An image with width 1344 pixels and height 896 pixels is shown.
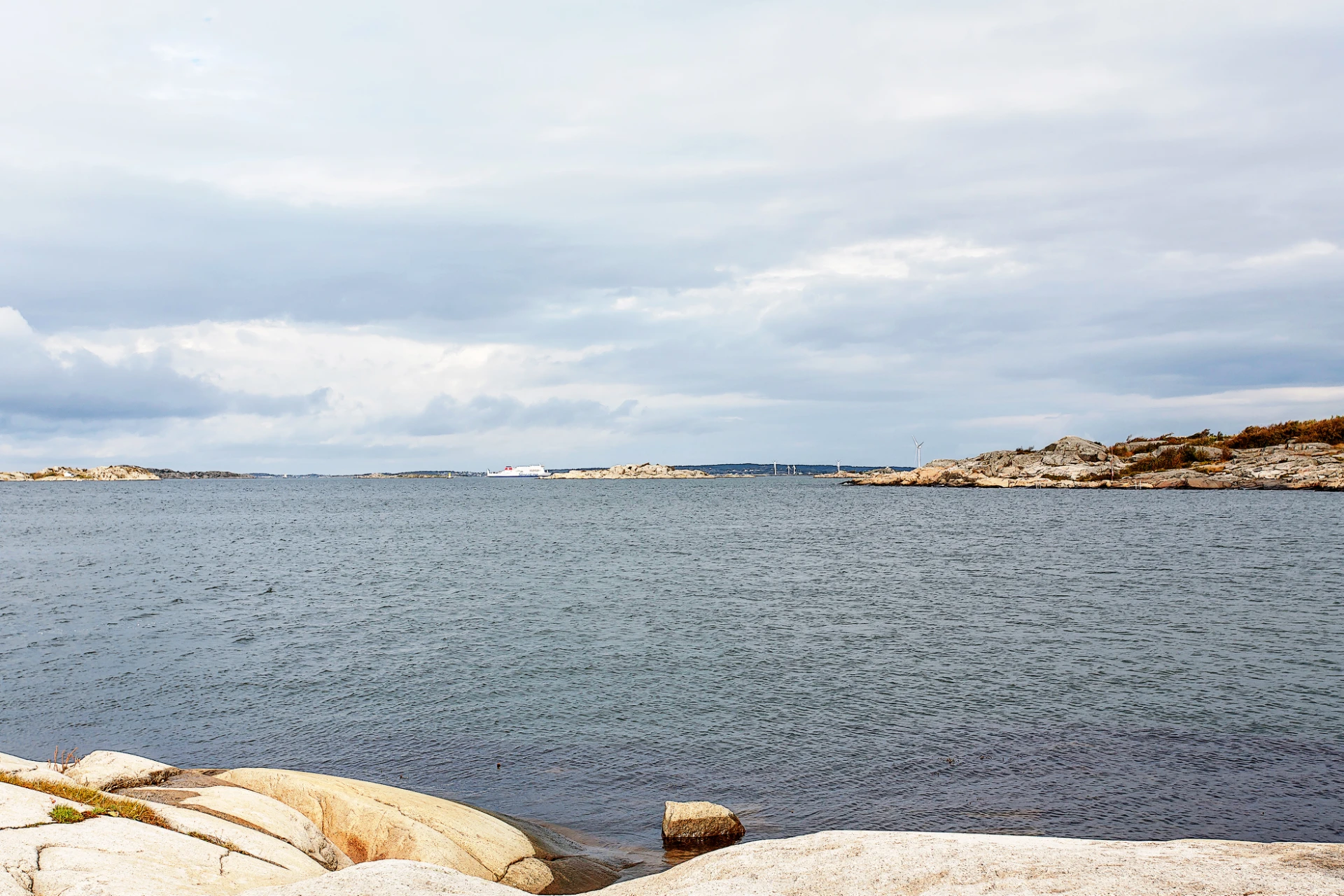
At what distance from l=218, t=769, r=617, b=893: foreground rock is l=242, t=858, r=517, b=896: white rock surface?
4.44m

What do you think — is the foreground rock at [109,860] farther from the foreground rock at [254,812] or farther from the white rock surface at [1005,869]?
the white rock surface at [1005,869]

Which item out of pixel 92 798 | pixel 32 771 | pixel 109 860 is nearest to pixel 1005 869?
pixel 109 860

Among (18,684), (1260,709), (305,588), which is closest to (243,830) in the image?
(18,684)

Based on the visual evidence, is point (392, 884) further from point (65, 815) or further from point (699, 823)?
point (699, 823)

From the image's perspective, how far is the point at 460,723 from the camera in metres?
26.3

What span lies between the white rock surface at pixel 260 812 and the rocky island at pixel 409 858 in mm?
34

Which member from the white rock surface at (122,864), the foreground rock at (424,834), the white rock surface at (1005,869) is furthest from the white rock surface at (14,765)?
the white rock surface at (1005,869)

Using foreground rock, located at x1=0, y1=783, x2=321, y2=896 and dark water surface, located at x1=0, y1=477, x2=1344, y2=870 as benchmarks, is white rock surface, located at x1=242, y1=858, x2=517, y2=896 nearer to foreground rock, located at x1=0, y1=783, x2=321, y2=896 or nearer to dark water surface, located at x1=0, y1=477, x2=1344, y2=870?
foreground rock, located at x1=0, y1=783, x2=321, y2=896

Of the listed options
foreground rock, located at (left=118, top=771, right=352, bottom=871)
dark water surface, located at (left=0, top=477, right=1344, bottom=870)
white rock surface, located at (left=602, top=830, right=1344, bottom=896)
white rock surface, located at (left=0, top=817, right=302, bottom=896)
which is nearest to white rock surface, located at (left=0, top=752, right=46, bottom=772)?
foreground rock, located at (left=118, top=771, right=352, bottom=871)

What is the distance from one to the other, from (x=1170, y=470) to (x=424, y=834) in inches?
7070

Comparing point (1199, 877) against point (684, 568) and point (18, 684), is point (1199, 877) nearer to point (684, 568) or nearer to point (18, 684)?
point (18, 684)

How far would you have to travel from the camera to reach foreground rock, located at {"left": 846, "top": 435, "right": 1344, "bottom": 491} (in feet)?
467

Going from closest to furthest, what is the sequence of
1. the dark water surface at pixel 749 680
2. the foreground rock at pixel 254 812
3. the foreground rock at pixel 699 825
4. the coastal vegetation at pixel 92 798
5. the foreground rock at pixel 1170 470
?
the coastal vegetation at pixel 92 798 → the foreground rock at pixel 254 812 → the foreground rock at pixel 699 825 → the dark water surface at pixel 749 680 → the foreground rock at pixel 1170 470

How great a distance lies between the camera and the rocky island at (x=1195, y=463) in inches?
5664
